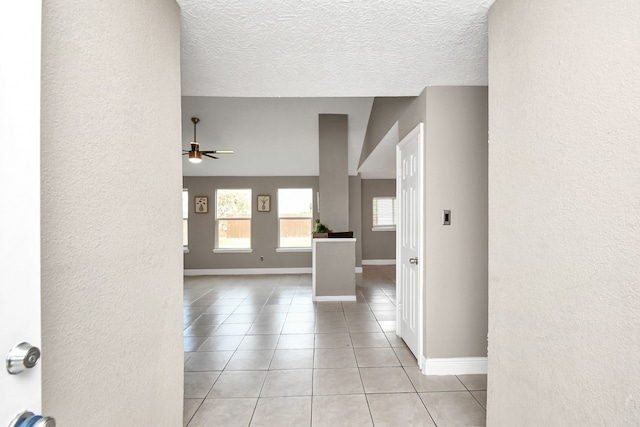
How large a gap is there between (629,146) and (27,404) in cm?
161

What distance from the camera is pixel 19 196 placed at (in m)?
0.65

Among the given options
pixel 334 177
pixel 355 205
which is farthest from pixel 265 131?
pixel 355 205

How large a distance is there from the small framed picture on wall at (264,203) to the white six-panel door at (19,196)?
7221 mm

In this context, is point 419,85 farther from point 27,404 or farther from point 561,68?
point 27,404

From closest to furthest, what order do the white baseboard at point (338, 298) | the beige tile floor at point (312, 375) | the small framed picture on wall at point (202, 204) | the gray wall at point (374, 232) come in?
the beige tile floor at point (312, 375) → the white baseboard at point (338, 298) → the small framed picture on wall at point (202, 204) → the gray wall at point (374, 232)

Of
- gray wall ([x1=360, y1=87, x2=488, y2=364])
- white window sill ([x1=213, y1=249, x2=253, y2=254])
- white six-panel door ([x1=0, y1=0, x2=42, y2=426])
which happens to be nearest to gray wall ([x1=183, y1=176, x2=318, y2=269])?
white window sill ([x1=213, y1=249, x2=253, y2=254])

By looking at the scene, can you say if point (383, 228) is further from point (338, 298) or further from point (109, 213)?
point (109, 213)

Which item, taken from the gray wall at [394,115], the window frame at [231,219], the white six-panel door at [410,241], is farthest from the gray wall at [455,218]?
the window frame at [231,219]

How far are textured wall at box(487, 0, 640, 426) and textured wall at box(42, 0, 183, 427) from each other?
1.57 meters

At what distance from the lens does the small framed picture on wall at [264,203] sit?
7.87 meters

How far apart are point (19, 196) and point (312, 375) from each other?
2.55 meters

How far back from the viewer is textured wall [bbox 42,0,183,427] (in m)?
0.86

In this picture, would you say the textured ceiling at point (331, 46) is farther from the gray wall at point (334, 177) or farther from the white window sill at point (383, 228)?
the white window sill at point (383, 228)

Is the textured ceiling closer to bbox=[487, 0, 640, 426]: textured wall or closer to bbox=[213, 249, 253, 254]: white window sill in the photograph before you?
bbox=[487, 0, 640, 426]: textured wall
